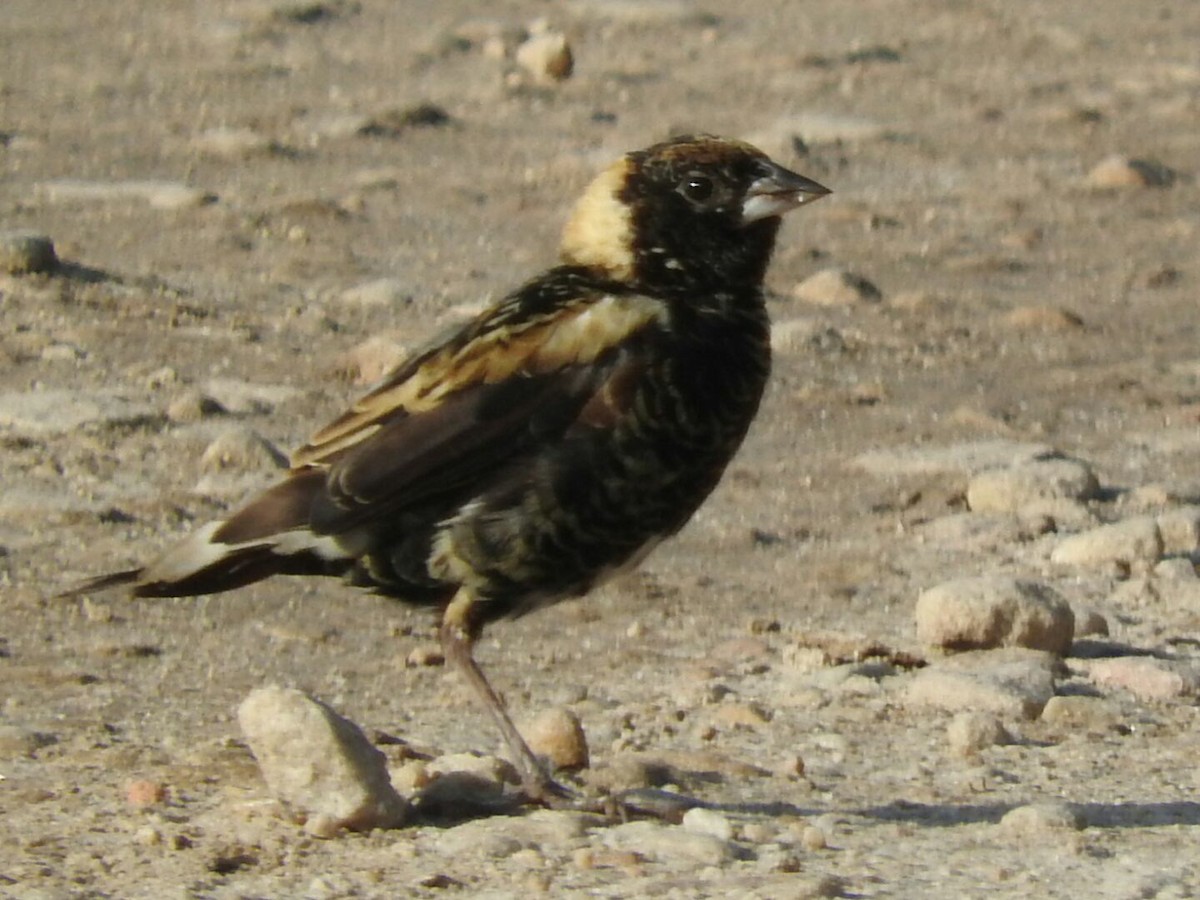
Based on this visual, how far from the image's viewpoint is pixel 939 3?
12.4 m

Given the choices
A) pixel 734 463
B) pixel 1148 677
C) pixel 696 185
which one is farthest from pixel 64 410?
pixel 1148 677

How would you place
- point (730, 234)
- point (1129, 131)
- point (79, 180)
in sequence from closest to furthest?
point (730, 234)
point (79, 180)
point (1129, 131)

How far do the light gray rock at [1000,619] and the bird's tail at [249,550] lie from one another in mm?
1404

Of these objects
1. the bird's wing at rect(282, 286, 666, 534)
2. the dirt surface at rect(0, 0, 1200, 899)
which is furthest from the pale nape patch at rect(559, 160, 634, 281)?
the dirt surface at rect(0, 0, 1200, 899)

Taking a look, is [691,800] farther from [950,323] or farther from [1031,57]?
[1031,57]

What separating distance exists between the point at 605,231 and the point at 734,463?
186 centimetres

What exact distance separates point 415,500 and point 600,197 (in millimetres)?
828

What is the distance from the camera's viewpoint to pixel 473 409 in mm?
5047

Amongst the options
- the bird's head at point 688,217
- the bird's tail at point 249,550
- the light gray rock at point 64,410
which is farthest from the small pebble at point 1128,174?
the bird's tail at point 249,550

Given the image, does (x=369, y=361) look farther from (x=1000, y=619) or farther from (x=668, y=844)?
(x=668, y=844)

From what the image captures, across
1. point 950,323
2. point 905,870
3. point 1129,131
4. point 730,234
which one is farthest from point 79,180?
point 905,870

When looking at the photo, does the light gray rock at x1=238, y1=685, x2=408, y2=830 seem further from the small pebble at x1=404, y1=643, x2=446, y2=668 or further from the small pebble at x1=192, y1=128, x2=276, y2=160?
the small pebble at x1=192, y1=128, x2=276, y2=160

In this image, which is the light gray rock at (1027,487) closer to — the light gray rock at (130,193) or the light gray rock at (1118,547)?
the light gray rock at (1118,547)

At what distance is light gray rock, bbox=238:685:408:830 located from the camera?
184 inches
